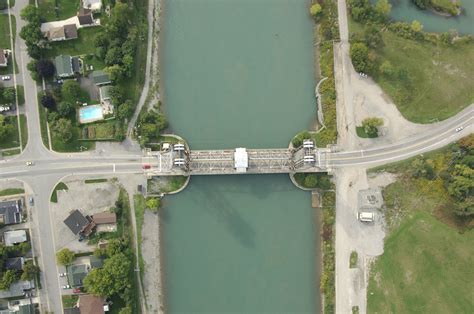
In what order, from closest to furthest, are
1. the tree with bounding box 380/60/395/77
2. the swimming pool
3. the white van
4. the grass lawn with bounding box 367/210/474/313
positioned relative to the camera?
1. the grass lawn with bounding box 367/210/474/313
2. the white van
3. the tree with bounding box 380/60/395/77
4. the swimming pool

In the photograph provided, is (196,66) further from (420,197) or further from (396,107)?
(420,197)

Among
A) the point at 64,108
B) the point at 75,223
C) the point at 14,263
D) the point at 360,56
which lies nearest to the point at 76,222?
the point at 75,223

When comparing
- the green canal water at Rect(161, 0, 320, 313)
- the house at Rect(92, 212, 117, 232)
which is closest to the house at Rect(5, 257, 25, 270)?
the house at Rect(92, 212, 117, 232)

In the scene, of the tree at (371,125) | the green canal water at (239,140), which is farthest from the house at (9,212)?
the tree at (371,125)

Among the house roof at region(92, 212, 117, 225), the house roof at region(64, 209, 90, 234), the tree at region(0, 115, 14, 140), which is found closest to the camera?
the house roof at region(64, 209, 90, 234)

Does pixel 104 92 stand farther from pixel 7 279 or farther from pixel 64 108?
pixel 7 279

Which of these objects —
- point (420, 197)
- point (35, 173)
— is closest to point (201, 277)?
point (35, 173)

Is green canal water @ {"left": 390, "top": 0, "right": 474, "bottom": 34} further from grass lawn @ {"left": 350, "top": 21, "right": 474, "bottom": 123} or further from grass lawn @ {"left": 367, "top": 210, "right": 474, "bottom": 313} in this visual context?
grass lawn @ {"left": 367, "top": 210, "right": 474, "bottom": 313}

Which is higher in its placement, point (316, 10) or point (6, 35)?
point (316, 10)
